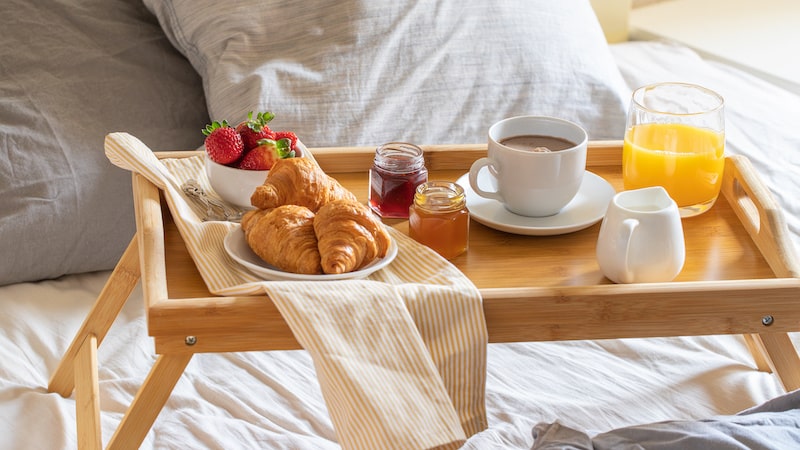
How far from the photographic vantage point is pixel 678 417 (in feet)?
4.16

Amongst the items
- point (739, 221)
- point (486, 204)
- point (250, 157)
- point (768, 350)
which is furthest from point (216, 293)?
point (768, 350)

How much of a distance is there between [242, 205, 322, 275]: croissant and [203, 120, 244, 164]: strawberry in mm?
145

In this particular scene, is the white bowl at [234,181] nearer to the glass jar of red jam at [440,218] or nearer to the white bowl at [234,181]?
the white bowl at [234,181]

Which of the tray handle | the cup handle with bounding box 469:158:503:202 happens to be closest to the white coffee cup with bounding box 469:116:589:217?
the cup handle with bounding box 469:158:503:202

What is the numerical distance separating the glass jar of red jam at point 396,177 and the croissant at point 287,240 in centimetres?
14

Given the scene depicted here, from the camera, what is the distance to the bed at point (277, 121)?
4.14ft

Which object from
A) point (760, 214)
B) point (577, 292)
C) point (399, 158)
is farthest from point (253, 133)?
point (760, 214)

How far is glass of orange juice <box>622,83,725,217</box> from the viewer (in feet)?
3.59

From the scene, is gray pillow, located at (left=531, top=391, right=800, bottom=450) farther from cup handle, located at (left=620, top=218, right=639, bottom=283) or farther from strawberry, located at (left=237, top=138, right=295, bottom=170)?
strawberry, located at (left=237, top=138, right=295, bottom=170)

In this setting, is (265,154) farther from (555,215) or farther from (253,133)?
(555,215)

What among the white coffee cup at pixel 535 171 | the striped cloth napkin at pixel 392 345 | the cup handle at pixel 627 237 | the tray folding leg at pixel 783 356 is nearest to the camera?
the striped cloth napkin at pixel 392 345

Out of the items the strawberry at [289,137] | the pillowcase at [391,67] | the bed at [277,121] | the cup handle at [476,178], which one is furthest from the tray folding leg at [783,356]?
the strawberry at [289,137]

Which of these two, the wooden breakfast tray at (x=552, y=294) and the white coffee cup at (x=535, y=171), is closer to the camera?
the wooden breakfast tray at (x=552, y=294)

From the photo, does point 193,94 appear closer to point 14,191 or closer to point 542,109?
point 14,191
